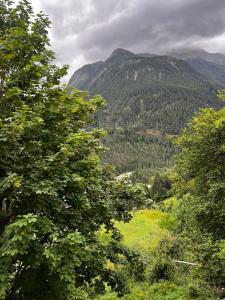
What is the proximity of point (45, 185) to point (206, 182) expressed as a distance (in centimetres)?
2094

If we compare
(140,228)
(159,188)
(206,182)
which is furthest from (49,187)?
(159,188)

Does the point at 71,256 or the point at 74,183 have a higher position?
the point at 74,183

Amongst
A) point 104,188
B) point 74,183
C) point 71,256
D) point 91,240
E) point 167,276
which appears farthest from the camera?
point 167,276

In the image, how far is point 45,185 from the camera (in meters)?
10.4

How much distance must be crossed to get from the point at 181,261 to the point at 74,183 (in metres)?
26.3

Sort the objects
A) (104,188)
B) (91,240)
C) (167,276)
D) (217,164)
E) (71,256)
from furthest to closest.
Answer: (167,276)
(217,164)
(104,188)
(91,240)
(71,256)

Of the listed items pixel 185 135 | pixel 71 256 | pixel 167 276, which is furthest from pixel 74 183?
pixel 167 276

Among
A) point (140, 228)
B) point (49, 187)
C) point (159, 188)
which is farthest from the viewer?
point (159, 188)

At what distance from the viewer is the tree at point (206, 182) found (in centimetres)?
2733

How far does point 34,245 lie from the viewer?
10.6 m

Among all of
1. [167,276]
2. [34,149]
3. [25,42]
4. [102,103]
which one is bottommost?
[167,276]

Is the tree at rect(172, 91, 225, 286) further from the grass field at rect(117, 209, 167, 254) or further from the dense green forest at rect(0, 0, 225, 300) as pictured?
the grass field at rect(117, 209, 167, 254)

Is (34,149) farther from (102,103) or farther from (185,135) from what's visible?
(185,135)

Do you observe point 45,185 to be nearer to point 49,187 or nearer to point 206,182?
point 49,187
